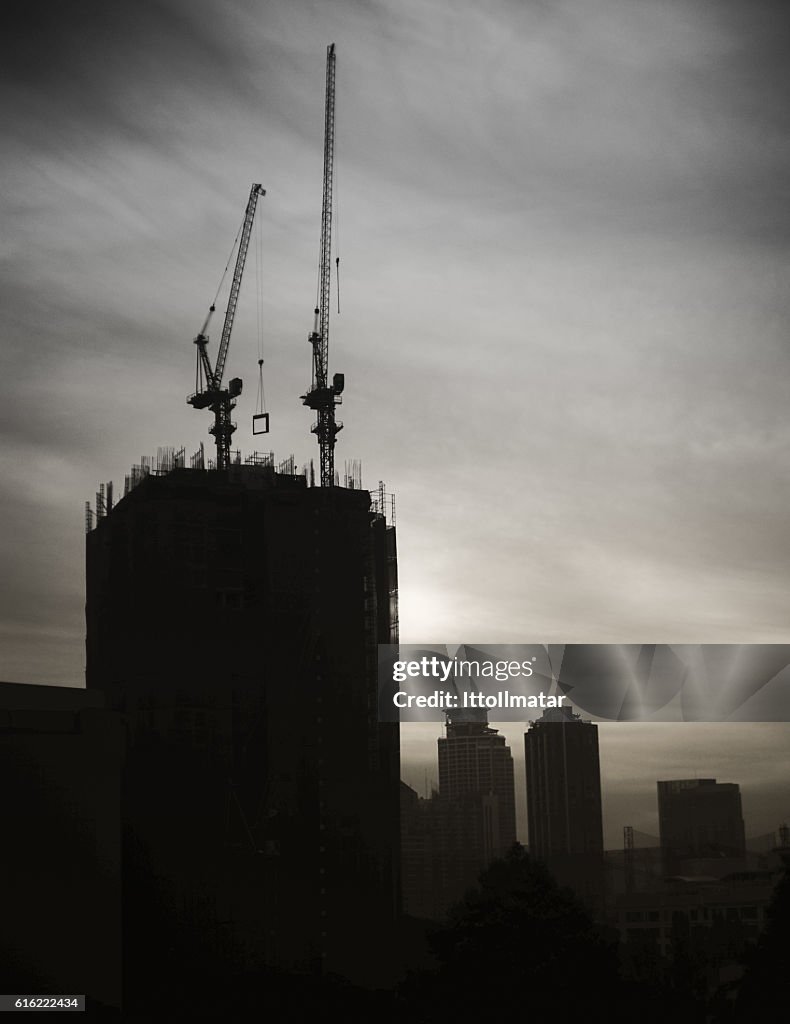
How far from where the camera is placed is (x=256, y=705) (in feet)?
341

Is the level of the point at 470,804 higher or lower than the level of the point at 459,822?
higher

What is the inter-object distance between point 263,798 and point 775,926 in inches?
1950

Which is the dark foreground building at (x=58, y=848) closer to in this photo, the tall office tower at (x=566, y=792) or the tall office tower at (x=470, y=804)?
the tall office tower at (x=470, y=804)

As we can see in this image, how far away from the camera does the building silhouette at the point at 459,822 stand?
470 ft

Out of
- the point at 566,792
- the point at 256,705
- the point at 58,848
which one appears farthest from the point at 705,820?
the point at 58,848

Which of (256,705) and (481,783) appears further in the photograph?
(481,783)

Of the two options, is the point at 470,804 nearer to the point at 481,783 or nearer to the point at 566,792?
Result: the point at 481,783

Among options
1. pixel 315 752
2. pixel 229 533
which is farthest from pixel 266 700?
pixel 229 533

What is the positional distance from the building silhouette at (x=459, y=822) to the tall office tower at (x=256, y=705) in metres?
28.4

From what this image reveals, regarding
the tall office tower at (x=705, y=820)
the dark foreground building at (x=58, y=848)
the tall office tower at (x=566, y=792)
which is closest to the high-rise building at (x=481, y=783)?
the tall office tower at (x=566, y=792)

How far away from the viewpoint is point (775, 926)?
59.8 meters

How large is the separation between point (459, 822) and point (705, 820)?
53.2 m

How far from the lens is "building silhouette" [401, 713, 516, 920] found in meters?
143

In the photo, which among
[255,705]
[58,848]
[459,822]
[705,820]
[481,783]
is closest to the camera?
[58,848]
